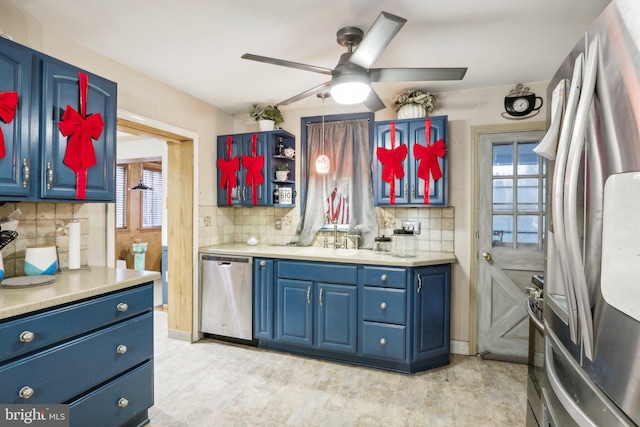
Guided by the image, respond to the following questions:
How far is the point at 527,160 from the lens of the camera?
2.98 metres

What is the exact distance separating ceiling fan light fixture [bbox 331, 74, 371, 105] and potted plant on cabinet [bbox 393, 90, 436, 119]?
3.42 ft

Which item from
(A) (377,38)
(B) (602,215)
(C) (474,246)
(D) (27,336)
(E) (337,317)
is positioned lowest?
(E) (337,317)

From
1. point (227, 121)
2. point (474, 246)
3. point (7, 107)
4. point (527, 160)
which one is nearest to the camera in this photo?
point (7, 107)

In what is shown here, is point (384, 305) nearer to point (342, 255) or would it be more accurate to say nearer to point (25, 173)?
point (342, 255)

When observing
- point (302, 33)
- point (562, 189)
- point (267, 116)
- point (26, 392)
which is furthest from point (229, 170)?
point (562, 189)

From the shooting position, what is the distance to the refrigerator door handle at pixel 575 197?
0.74 metres

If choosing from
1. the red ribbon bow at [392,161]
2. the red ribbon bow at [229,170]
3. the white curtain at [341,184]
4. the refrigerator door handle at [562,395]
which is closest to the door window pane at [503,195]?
the red ribbon bow at [392,161]

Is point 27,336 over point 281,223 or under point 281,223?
under

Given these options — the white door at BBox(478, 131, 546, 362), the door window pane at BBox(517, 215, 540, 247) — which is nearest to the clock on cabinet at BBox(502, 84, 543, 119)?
the white door at BBox(478, 131, 546, 362)

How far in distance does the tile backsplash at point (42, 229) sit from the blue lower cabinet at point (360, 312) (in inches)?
58.7

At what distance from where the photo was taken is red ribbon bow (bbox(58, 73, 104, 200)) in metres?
1.89

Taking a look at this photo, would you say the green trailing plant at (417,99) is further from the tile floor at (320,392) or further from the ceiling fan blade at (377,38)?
the tile floor at (320,392)

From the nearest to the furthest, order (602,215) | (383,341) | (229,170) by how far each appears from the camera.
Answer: (602,215) < (383,341) < (229,170)

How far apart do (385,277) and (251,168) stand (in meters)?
1.81
